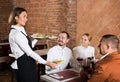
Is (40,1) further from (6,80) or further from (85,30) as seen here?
(6,80)

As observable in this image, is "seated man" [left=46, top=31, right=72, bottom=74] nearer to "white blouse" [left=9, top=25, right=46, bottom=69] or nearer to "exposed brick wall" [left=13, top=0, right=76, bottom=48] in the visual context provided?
"white blouse" [left=9, top=25, right=46, bottom=69]

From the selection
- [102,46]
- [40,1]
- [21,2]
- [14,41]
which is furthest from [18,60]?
[21,2]

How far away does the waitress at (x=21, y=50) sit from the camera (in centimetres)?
269

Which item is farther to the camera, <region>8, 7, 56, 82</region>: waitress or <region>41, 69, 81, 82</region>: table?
<region>8, 7, 56, 82</region>: waitress

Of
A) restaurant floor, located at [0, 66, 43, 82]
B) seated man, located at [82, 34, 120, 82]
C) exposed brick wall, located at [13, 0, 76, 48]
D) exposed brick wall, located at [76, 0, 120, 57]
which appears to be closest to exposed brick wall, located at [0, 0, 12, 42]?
exposed brick wall, located at [13, 0, 76, 48]

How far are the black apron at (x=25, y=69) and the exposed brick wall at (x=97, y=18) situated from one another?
2533mm

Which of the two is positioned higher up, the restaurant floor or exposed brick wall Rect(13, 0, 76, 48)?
exposed brick wall Rect(13, 0, 76, 48)

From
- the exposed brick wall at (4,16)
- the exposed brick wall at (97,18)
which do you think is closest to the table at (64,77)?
the exposed brick wall at (97,18)

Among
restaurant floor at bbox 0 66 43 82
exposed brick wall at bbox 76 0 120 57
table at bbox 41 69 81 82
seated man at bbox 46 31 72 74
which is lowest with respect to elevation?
restaurant floor at bbox 0 66 43 82

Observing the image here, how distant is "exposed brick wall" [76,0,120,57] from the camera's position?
4898mm

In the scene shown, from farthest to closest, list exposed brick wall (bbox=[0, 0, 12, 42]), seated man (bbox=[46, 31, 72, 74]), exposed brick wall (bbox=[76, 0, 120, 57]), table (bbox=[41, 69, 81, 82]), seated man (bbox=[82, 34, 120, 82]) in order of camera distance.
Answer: exposed brick wall (bbox=[0, 0, 12, 42])
exposed brick wall (bbox=[76, 0, 120, 57])
seated man (bbox=[46, 31, 72, 74])
table (bbox=[41, 69, 81, 82])
seated man (bbox=[82, 34, 120, 82])

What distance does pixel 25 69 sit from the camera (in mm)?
2801

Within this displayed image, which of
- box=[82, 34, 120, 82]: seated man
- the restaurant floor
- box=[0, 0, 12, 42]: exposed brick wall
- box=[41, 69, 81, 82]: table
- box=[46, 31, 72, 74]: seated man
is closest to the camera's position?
box=[82, 34, 120, 82]: seated man

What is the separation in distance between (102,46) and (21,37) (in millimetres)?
929
